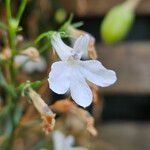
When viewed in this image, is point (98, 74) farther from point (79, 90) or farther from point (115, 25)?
point (115, 25)

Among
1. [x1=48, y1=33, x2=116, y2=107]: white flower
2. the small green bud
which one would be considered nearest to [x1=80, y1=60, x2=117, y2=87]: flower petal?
[x1=48, y1=33, x2=116, y2=107]: white flower

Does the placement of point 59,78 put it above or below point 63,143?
above

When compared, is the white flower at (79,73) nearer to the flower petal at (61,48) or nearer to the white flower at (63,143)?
the flower petal at (61,48)

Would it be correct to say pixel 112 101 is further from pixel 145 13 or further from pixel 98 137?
pixel 145 13

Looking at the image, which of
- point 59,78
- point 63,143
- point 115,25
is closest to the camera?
point 59,78

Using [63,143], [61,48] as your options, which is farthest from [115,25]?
[61,48]

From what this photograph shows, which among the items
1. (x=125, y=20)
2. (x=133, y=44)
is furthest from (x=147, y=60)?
(x=125, y=20)
